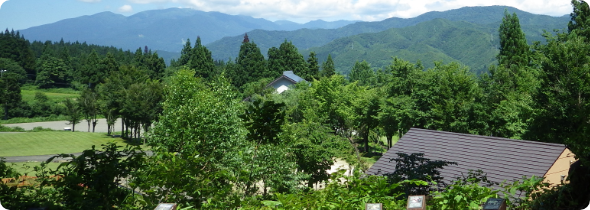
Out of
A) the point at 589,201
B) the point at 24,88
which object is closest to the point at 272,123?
the point at 589,201

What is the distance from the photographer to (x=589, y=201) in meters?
3.09

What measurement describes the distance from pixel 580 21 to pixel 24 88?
39724mm

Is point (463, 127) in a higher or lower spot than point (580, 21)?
lower

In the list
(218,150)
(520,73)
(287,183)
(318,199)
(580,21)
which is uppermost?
(580,21)

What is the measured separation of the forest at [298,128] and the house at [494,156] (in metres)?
1.26

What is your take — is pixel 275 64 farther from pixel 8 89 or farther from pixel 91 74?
pixel 8 89

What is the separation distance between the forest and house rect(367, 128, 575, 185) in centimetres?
126

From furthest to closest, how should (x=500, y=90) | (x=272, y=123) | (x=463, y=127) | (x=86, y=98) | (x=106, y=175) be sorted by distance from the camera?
(x=86, y=98), (x=500, y=90), (x=463, y=127), (x=272, y=123), (x=106, y=175)

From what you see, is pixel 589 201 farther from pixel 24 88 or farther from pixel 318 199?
pixel 24 88

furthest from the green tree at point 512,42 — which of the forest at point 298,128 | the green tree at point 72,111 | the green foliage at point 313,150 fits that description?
the green tree at point 72,111

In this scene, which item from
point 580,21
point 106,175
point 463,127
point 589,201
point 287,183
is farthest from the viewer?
point 580,21

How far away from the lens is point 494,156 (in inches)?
478

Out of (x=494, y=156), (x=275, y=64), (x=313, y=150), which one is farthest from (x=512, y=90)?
(x=275, y=64)

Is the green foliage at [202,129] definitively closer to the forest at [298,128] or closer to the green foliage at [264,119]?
the forest at [298,128]
